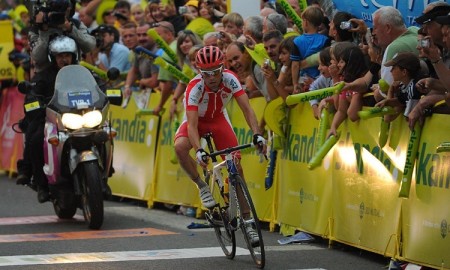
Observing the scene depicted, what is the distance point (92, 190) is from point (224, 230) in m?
1.88

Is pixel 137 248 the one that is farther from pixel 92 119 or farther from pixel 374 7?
pixel 374 7

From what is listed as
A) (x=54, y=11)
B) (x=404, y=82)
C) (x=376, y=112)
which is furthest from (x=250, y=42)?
(x=404, y=82)

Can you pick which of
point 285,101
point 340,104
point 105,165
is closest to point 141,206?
point 105,165

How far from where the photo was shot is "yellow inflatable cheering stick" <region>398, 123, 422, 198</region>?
10.6 metres

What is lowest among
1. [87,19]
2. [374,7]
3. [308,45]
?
[308,45]

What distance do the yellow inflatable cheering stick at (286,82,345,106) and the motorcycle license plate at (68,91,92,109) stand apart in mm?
2557

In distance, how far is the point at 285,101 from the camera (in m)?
13.1

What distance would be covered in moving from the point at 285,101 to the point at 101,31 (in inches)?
216

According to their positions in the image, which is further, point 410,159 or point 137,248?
point 137,248

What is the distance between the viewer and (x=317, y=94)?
38.7ft

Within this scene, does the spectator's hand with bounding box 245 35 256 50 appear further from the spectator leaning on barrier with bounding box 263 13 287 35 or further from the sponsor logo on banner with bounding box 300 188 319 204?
the sponsor logo on banner with bounding box 300 188 319 204

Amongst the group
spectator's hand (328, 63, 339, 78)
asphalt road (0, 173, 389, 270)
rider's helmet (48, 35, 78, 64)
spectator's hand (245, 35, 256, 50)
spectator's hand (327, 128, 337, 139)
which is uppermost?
spectator's hand (245, 35, 256, 50)

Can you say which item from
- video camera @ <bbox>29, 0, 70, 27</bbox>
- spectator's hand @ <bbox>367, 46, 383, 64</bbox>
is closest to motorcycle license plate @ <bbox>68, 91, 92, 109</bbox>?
video camera @ <bbox>29, 0, 70, 27</bbox>

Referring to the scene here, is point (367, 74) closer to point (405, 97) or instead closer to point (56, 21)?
point (405, 97)
